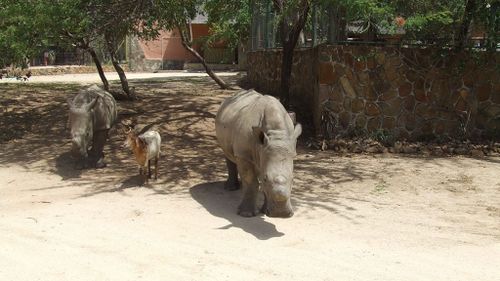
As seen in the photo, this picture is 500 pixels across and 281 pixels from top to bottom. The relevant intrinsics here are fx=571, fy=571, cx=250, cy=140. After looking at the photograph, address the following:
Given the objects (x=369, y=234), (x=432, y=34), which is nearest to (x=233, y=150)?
(x=369, y=234)

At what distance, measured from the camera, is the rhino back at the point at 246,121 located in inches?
265

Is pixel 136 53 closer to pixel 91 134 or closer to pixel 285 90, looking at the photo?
pixel 285 90

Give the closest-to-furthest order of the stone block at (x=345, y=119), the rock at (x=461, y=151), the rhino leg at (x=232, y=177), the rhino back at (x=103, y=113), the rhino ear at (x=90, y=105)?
1. the rhino leg at (x=232, y=177)
2. the rhino ear at (x=90, y=105)
3. the rhino back at (x=103, y=113)
4. the rock at (x=461, y=151)
5. the stone block at (x=345, y=119)

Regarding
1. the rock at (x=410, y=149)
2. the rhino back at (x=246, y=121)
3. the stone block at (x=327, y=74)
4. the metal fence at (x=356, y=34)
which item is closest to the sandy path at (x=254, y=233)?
the rhino back at (x=246, y=121)

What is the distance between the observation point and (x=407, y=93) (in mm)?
11594

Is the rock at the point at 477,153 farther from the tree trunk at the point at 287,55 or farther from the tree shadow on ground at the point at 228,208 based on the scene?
the tree shadow on ground at the point at 228,208

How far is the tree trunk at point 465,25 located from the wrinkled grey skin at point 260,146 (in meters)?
5.40

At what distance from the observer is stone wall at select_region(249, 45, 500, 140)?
1148 cm

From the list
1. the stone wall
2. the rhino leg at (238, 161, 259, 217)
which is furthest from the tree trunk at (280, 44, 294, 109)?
the rhino leg at (238, 161, 259, 217)

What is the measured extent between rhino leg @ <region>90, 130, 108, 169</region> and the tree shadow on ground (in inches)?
90.1

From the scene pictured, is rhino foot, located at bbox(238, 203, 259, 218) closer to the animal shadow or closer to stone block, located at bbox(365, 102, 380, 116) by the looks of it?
the animal shadow

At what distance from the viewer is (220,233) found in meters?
6.52

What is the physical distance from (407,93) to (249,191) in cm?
568

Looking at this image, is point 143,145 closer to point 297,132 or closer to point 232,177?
point 232,177
